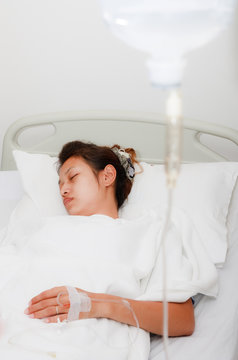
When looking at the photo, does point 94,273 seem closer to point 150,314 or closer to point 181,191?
point 150,314

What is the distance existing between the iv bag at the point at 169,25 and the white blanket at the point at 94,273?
0.81 metres

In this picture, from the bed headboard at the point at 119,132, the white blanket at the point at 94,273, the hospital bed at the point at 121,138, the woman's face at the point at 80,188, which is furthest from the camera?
the bed headboard at the point at 119,132

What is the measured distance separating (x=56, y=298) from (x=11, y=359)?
23 cm

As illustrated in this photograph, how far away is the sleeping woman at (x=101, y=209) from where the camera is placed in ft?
→ 4.94

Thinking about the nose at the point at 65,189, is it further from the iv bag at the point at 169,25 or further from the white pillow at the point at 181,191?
the iv bag at the point at 169,25

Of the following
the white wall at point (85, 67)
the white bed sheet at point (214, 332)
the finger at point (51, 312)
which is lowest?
the white bed sheet at point (214, 332)

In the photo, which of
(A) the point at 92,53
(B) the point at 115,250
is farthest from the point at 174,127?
(A) the point at 92,53

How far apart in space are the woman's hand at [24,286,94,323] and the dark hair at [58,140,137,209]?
603 millimetres

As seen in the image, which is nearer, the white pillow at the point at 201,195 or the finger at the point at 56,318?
the finger at the point at 56,318

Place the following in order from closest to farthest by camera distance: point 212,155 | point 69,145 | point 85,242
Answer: point 85,242, point 69,145, point 212,155

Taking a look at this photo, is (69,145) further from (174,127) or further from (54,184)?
(174,127)

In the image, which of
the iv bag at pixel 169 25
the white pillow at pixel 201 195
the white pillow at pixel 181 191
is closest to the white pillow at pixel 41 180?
the white pillow at pixel 181 191

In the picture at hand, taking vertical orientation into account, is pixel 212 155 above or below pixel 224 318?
above

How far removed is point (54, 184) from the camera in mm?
2178
